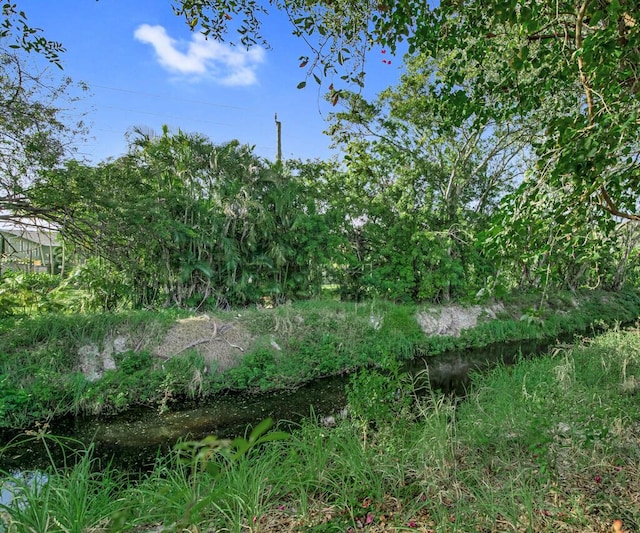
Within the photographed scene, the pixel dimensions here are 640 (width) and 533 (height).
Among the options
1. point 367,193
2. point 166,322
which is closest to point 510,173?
point 367,193

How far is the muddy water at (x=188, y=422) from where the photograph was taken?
4.18 metres

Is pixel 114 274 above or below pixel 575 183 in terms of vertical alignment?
below

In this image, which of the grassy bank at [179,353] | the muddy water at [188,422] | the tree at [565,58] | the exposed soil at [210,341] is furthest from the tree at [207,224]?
the tree at [565,58]

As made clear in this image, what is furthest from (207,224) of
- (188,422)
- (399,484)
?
(399,484)

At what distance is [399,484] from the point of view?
244 centimetres

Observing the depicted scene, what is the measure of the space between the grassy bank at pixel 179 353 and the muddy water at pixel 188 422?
0.81 feet

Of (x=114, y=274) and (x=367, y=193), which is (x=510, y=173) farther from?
(x=114, y=274)

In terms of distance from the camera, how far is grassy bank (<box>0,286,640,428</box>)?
17.1 feet

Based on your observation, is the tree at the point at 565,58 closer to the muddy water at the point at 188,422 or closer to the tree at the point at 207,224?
the muddy water at the point at 188,422

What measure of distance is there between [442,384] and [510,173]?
7.27 m

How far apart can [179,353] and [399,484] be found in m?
4.70

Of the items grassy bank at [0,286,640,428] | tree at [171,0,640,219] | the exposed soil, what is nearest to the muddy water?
grassy bank at [0,286,640,428]

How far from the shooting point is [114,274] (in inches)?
304

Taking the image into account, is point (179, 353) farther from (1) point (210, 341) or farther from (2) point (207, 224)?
(2) point (207, 224)
